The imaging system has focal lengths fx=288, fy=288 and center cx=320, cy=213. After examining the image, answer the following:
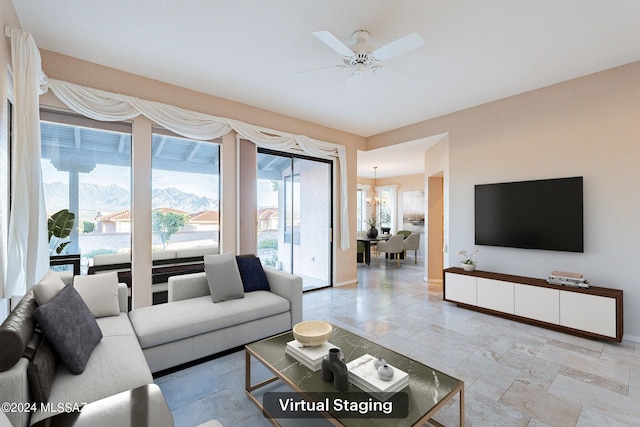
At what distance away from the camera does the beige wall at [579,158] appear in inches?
123

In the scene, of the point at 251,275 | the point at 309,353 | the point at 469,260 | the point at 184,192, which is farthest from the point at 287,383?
the point at 469,260

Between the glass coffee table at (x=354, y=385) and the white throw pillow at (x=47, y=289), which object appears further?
the white throw pillow at (x=47, y=289)

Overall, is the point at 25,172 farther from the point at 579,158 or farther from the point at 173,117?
the point at 579,158

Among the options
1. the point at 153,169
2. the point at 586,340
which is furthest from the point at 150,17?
the point at 586,340

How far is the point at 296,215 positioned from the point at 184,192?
1.97 m

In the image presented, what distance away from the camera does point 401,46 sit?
7.87ft

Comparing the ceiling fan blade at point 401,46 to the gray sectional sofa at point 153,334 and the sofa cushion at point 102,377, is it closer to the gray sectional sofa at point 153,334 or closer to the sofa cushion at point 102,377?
the gray sectional sofa at point 153,334

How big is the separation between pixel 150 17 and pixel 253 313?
275 centimetres

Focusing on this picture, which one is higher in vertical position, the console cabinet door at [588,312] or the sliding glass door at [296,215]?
the sliding glass door at [296,215]

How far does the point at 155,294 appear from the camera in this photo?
3545mm

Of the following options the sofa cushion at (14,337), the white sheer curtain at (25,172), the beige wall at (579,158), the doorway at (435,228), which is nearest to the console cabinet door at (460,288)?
the beige wall at (579,158)

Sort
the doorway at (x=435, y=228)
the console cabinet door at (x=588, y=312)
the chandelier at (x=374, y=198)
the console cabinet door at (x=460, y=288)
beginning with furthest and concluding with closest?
1. the chandelier at (x=374, y=198)
2. the doorway at (x=435, y=228)
3. the console cabinet door at (x=460, y=288)
4. the console cabinet door at (x=588, y=312)

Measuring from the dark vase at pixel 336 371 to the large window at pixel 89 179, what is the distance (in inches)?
115

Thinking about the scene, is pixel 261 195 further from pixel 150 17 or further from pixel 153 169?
pixel 150 17
